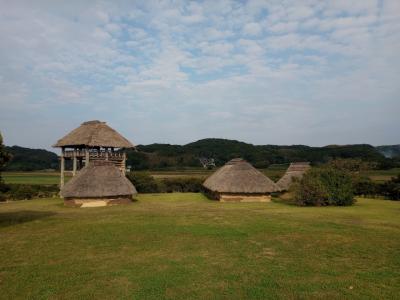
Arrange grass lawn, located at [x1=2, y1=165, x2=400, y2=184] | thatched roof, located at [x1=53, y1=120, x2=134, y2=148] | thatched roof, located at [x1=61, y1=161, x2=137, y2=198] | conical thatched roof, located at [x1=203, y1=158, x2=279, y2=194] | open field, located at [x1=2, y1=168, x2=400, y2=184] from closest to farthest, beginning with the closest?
thatched roof, located at [x1=61, y1=161, x2=137, y2=198] < conical thatched roof, located at [x1=203, y1=158, x2=279, y2=194] < thatched roof, located at [x1=53, y1=120, x2=134, y2=148] < grass lawn, located at [x1=2, y1=165, x2=400, y2=184] < open field, located at [x1=2, y1=168, x2=400, y2=184]

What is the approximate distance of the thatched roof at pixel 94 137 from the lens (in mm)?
28562

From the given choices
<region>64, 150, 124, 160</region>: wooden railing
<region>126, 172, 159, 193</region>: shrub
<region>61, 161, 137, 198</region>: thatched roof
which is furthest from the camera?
<region>126, 172, 159, 193</region>: shrub

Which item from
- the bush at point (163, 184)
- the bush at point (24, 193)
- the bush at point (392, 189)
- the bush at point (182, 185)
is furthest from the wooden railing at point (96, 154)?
the bush at point (392, 189)

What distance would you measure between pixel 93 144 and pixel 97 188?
248 inches

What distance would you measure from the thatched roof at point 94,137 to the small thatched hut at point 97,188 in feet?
13.3

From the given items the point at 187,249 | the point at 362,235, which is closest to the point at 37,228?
the point at 187,249

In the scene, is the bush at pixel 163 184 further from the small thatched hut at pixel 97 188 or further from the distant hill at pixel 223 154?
the distant hill at pixel 223 154

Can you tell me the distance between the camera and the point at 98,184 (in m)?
23.2

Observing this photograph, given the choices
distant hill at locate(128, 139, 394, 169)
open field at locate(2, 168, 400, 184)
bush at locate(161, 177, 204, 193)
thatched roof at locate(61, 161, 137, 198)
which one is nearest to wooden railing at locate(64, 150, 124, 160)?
thatched roof at locate(61, 161, 137, 198)

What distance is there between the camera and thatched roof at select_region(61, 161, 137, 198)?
74.0ft

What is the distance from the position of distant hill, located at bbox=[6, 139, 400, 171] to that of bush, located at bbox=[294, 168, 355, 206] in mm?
44572

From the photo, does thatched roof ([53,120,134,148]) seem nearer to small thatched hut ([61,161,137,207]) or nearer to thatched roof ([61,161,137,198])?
thatched roof ([61,161,137,198])

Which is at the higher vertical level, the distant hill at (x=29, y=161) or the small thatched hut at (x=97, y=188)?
the distant hill at (x=29, y=161)

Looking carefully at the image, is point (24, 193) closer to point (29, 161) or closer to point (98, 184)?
point (98, 184)
